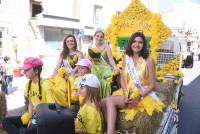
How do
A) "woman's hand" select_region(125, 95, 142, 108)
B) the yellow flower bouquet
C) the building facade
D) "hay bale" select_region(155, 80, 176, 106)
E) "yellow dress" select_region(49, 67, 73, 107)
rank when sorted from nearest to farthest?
"woman's hand" select_region(125, 95, 142, 108) < "yellow dress" select_region(49, 67, 73, 107) < "hay bale" select_region(155, 80, 176, 106) < the yellow flower bouquet < the building facade

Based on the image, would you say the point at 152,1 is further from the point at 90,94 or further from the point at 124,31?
the point at 90,94

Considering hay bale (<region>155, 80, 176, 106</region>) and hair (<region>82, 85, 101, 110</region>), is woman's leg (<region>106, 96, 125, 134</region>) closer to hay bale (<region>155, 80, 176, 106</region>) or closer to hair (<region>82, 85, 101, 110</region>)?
hair (<region>82, 85, 101, 110</region>)

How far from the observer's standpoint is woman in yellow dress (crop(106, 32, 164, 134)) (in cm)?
382

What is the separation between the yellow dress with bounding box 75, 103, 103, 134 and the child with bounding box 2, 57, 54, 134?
28.1 inches

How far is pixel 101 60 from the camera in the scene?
5668 millimetres

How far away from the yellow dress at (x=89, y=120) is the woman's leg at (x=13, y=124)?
3.12 ft

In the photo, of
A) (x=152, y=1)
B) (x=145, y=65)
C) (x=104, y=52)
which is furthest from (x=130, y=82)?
(x=152, y=1)

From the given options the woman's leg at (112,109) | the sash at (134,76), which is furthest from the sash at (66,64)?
the woman's leg at (112,109)

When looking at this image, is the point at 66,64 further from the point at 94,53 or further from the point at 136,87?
the point at 136,87

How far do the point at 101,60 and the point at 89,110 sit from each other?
2.21 m

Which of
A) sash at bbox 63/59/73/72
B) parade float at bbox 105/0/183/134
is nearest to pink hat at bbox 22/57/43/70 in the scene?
sash at bbox 63/59/73/72

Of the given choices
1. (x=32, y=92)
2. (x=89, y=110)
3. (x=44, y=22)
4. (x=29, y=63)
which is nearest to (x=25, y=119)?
(x=32, y=92)

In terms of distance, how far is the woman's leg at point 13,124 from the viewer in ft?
13.3

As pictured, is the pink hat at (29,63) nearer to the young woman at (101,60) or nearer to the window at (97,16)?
the young woman at (101,60)
